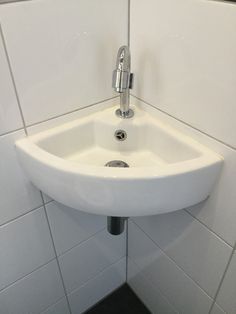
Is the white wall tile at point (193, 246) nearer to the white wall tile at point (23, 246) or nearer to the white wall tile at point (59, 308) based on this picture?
the white wall tile at point (23, 246)

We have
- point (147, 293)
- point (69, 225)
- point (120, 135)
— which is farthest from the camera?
point (147, 293)

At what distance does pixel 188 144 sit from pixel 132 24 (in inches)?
13.3

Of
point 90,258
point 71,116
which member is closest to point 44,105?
point 71,116

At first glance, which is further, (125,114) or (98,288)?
(98,288)

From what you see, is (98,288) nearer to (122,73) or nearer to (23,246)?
(23,246)

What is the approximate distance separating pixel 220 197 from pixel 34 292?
715 millimetres

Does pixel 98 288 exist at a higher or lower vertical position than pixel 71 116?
lower

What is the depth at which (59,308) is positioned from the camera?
3.56ft

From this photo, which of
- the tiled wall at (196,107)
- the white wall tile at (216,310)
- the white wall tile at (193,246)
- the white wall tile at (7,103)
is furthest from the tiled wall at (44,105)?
the white wall tile at (216,310)

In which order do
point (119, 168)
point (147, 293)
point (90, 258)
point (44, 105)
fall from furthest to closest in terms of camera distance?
point (147, 293)
point (90, 258)
point (44, 105)
point (119, 168)

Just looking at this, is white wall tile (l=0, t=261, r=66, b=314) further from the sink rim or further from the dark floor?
the sink rim

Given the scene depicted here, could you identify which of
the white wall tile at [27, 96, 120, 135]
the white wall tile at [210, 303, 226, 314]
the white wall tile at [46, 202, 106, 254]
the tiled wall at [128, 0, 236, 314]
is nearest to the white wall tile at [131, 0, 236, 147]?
the tiled wall at [128, 0, 236, 314]

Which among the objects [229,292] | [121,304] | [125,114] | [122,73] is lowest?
[121,304]

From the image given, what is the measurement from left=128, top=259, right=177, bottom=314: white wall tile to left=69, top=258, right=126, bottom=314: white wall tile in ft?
0.16
